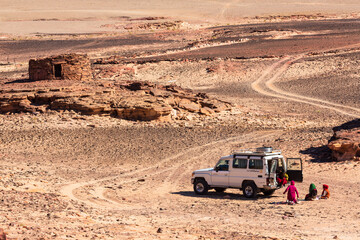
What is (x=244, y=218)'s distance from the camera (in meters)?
15.4

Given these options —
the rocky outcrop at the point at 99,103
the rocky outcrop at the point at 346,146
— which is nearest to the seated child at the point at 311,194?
the rocky outcrop at the point at 346,146

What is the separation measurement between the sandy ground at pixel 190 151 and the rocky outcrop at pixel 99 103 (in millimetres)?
597

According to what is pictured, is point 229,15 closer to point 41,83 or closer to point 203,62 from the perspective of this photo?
point 203,62

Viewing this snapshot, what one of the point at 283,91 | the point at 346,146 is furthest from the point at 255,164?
the point at 283,91

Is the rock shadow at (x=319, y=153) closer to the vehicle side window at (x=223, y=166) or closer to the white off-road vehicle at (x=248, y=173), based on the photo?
the white off-road vehicle at (x=248, y=173)

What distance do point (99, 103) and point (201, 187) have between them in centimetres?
1344

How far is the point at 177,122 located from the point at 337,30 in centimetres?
4820

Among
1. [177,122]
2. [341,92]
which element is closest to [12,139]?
[177,122]

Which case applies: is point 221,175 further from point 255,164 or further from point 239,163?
point 255,164

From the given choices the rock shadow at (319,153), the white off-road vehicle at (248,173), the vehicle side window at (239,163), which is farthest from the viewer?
the rock shadow at (319,153)

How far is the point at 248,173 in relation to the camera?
18.1m

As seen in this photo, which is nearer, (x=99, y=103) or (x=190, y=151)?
(x=190, y=151)

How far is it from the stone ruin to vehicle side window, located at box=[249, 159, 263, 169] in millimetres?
17910

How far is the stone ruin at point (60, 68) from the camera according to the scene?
33125mm
